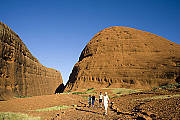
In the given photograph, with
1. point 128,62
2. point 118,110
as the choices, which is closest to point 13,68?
point 118,110

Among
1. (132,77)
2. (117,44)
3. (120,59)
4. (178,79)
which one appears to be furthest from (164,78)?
(117,44)

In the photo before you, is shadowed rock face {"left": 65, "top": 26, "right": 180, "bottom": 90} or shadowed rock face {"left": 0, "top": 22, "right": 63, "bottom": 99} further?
shadowed rock face {"left": 65, "top": 26, "right": 180, "bottom": 90}

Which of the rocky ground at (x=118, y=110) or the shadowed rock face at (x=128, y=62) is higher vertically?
the shadowed rock face at (x=128, y=62)

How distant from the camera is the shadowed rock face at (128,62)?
141ft

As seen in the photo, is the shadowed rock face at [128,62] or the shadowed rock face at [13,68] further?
the shadowed rock face at [128,62]

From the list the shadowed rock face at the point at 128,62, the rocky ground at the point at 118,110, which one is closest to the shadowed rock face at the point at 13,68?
the rocky ground at the point at 118,110

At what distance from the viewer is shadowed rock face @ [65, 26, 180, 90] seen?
141ft

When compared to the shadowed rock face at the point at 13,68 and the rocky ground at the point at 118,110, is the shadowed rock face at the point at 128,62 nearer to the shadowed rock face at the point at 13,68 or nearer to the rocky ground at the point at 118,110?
the shadowed rock face at the point at 13,68

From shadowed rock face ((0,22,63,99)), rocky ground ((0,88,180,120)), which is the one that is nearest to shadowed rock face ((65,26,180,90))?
shadowed rock face ((0,22,63,99))

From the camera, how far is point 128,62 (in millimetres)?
48125

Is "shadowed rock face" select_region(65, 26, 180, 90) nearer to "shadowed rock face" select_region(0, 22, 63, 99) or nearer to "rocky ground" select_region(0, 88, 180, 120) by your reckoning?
"shadowed rock face" select_region(0, 22, 63, 99)

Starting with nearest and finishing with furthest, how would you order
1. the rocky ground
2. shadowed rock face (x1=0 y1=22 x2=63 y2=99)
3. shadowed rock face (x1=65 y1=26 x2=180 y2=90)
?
the rocky ground, shadowed rock face (x1=0 y1=22 x2=63 y2=99), shadowed rock face (x1=65 y1=26 x2=180 y2=90)

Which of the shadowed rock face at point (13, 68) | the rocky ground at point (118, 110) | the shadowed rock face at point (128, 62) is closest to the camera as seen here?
the rocky ground at point (118, 110)

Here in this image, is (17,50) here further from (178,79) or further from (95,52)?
(178,79)
